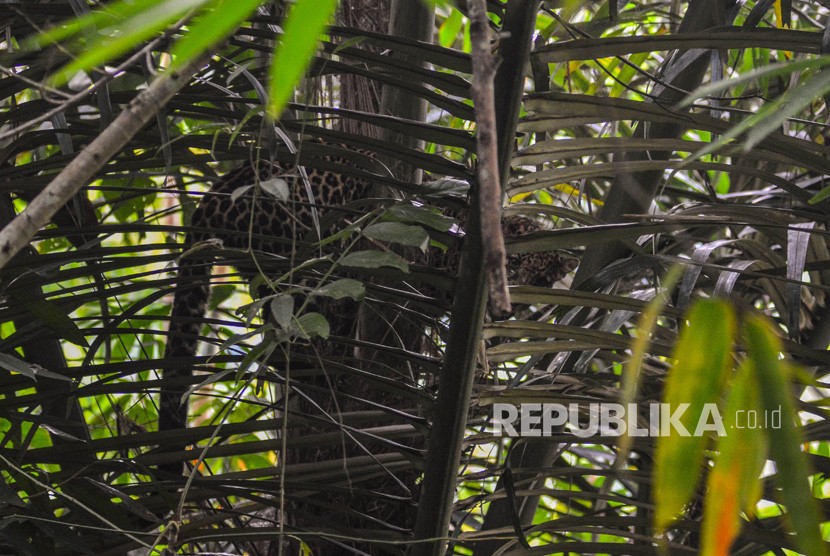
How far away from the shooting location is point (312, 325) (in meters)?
0.74

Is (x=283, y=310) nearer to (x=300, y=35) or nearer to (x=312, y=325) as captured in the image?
(x=312, y=325)

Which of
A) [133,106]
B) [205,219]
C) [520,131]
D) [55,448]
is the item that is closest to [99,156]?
[133,106]

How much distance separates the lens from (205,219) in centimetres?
191

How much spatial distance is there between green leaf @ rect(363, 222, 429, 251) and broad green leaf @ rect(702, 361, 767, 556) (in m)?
0.37

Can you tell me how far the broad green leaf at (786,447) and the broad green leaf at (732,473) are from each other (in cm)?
1

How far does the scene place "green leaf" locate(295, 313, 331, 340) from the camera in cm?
71

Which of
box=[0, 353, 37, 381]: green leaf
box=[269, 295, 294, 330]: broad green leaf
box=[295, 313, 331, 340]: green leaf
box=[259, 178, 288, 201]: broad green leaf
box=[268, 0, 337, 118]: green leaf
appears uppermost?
box=[268, 0, 337, 118]: green leaf

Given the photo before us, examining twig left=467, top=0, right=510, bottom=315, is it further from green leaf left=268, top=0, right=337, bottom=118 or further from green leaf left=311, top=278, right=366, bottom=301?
green leaf left=311, top=278, right=366, bottom=301

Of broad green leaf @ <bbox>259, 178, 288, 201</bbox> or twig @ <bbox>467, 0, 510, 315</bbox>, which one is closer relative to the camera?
twig @ <bbox>467, 0, 510, 315</bbox>

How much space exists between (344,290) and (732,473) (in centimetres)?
40

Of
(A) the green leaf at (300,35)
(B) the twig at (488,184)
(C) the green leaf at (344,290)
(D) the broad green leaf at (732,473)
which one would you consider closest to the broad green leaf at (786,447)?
(D) the broad green leaf at (732,473)

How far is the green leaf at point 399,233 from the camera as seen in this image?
75 cm

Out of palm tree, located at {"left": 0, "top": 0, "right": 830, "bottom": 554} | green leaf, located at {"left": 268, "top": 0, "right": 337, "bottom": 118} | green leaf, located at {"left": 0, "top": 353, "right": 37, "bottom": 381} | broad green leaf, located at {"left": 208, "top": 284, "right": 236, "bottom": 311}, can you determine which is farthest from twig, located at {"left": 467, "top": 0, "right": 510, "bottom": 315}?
broad green leaf, located at {"left": 208, "top": 284, "right": 236, "bottom": 311}

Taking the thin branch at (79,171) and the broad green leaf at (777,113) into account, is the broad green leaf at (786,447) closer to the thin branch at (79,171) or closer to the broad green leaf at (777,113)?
the broad green leaf at (777,113)
